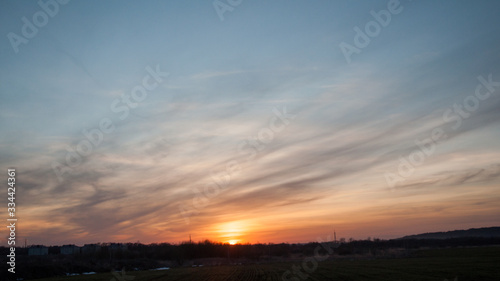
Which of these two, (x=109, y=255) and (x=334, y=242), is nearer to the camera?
(x=109, y=255)

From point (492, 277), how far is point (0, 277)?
45.8m

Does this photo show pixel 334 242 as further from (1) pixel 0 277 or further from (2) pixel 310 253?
(1) pixel 0 277

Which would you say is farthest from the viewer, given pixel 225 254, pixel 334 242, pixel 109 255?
pixel 334 242

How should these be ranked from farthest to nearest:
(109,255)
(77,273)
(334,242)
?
(334,242) < (109,255) < (77,273)

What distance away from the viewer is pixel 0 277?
41875 millimetres

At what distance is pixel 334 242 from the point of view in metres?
137

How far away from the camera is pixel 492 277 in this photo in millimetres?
29266

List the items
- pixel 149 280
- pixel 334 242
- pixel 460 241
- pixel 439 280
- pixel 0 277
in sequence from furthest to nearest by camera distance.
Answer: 1. pixel 460 241
2. pixel 334 242
3. pixel 0 277
4. pixel 149 280
5. pixel 439 280

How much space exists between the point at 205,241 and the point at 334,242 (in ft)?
157

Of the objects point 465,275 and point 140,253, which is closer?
point 465,275

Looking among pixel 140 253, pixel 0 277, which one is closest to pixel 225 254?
pixel 140 253

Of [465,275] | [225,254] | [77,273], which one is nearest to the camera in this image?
[465,275]

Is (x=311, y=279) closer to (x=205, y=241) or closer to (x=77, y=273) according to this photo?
(x=77, y=273)

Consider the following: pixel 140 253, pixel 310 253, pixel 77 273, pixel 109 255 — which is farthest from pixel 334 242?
pixel 77 273
